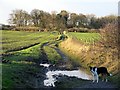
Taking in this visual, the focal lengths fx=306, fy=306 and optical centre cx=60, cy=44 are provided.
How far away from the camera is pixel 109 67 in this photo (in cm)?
2869

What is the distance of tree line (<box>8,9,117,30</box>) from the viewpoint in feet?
387

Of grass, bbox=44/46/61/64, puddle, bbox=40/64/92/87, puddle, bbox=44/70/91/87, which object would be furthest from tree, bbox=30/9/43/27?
puddle, bbox=44/70/91/87

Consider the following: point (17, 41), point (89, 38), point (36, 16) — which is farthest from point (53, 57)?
point (36, 16)

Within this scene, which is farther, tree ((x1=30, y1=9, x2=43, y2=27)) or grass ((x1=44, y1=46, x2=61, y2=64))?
tree ((x1=30, y1=9, x2=43, y2=27))

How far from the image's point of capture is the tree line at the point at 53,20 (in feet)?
387

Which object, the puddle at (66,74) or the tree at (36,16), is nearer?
the puddle at (66,74)

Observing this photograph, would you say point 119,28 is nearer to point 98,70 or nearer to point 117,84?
point 98,70

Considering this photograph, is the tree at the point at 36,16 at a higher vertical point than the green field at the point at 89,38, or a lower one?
higher

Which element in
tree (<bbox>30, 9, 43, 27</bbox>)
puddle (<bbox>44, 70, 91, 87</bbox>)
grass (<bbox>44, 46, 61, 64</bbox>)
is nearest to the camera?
puddle (<bbox>44, 70, 91, 87</bbox>)

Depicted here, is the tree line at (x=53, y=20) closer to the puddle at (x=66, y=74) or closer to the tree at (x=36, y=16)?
the tree at (x=36, y=16)

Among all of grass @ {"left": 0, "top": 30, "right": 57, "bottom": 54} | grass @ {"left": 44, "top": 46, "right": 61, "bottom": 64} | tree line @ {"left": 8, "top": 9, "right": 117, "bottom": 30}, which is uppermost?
tree line @ {"left": 8, "top": 9, "right": 117, "bottom": 30}

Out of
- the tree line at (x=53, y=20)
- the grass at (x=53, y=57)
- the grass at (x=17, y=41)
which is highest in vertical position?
the tree line at (x=53, y=20)

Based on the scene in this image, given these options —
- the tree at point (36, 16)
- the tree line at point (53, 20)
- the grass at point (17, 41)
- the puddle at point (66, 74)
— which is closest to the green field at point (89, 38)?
the grass at point (17, 41)

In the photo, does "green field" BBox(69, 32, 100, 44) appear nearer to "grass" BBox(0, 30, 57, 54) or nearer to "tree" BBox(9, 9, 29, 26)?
"grass" BBox(0, 30, 57, 54)
